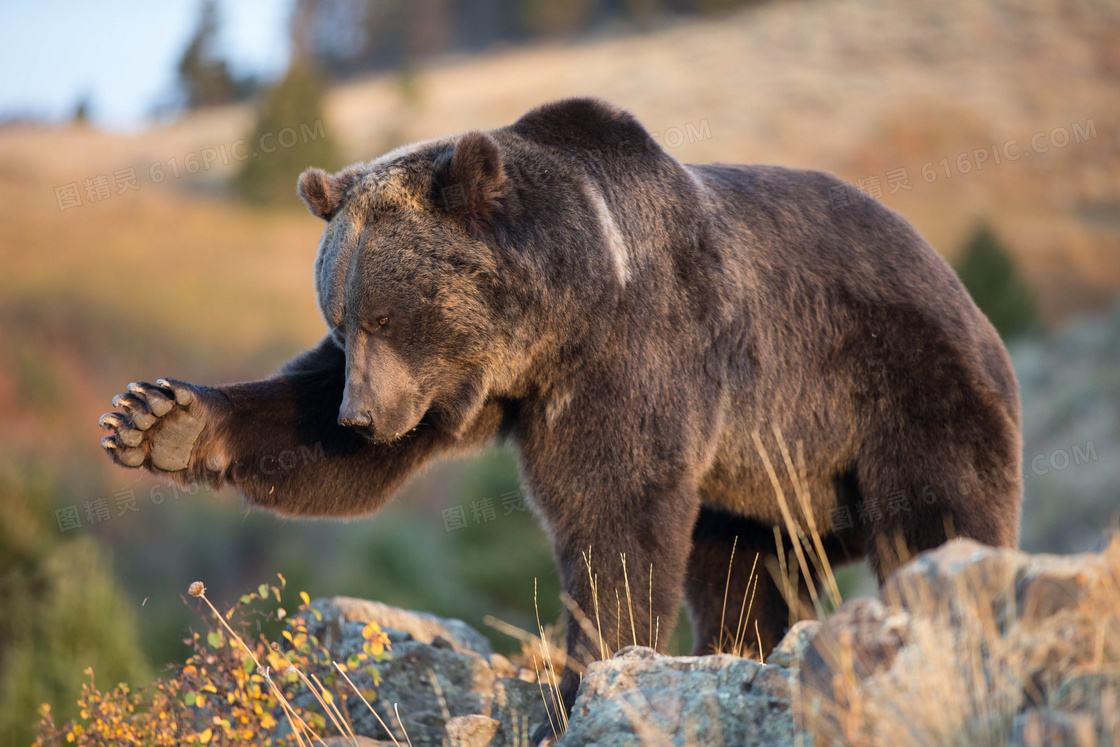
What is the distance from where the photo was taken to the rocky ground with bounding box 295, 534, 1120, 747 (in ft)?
8.26

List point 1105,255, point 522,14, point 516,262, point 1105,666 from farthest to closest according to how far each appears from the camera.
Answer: point 522,14, point 1105,255, point 516,262, point 1105,666

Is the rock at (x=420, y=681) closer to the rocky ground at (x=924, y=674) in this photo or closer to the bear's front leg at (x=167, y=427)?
the rocky ground at (x=924, y=674)

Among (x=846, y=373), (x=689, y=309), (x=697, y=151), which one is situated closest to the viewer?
(x=689, y=309)

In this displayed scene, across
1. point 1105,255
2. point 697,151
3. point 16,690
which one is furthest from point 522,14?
point 16,690

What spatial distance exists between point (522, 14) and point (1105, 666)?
60.8m

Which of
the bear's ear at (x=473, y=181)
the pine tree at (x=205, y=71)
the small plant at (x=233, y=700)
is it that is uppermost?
the pine tree at (x=205, y=71)

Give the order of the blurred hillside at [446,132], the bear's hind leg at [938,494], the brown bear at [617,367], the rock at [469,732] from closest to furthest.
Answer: the rock at [469,732], the brown bear at [617,367], the bear's hind leg at [938,494], the blurred hillside at [446,132]

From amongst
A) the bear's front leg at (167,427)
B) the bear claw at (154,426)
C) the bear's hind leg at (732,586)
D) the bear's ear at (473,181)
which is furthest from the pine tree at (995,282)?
the bear claw at (154,426)

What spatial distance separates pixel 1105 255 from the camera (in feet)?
128

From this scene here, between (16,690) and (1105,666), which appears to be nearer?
(1105,666)

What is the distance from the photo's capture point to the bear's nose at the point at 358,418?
13.6 feet

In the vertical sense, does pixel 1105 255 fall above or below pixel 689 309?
below

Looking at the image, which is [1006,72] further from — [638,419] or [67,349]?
[638,419]

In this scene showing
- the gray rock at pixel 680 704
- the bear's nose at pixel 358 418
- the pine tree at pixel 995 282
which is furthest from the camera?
the pine tree at pixel 995 282
